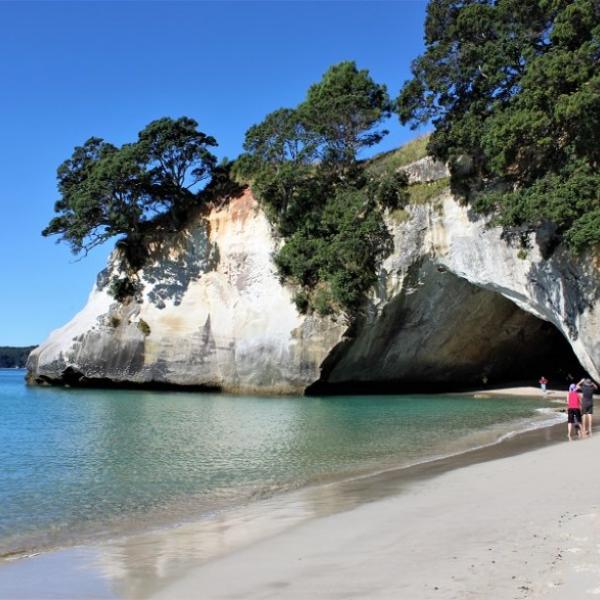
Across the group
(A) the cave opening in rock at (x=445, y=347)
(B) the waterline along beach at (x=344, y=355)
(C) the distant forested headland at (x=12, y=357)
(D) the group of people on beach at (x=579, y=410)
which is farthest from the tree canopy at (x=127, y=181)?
(C) the distant forested headland at (x=12, y=357)

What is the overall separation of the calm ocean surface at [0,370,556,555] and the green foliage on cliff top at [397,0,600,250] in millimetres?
8130

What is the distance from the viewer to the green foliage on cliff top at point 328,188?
32000mm

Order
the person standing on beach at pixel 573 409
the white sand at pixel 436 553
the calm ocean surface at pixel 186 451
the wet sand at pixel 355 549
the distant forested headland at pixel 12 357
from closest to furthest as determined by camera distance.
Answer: the white sand at pixel 436 553
the wet sand at pixel 355 549
the calm ocean surface at pixel 186 451
the person standing on beach at pixel 573 409
the distant forested headland at pixel 12 357

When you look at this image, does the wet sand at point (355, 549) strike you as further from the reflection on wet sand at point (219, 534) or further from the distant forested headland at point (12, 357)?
the distant forested headland at point (12, 357)

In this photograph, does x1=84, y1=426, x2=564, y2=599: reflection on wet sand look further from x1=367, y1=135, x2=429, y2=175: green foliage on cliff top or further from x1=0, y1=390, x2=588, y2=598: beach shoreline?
x1=367, y1=135, x2=429, y2=175: green foliage on cliff top

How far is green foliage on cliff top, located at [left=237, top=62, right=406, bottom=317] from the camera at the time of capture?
32.0 meters

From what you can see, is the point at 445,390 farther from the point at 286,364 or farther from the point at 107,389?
the point at 107,389

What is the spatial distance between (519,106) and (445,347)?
15.7 m

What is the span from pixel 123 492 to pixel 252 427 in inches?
346

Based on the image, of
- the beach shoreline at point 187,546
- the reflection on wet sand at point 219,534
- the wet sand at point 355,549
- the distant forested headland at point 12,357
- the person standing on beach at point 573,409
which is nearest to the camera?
the wet sand at point 355,549

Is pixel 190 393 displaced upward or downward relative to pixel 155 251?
downward

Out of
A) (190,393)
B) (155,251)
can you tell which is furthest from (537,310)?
(155,251)

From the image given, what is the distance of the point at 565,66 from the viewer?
71.7 ft

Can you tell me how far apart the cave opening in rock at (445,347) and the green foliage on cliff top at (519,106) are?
660 centimetres
